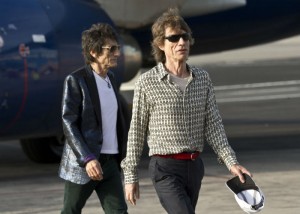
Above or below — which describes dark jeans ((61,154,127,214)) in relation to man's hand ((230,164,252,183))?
below

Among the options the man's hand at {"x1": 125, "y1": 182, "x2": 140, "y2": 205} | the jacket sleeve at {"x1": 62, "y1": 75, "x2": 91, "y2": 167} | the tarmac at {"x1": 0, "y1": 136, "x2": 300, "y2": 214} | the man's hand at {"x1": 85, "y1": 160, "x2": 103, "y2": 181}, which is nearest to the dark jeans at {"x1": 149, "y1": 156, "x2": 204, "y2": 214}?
the man's hand at {"x1": 125, "y1": 182, "x2": 140, "y2": 205}

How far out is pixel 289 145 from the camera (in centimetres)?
1399

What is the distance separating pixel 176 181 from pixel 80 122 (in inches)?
38.0

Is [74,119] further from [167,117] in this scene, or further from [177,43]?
[177,43]

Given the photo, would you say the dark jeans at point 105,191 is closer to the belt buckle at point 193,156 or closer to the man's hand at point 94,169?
the man's hand at point 94,169

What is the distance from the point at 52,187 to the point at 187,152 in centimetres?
489

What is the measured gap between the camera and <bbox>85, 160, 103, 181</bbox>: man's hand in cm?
693

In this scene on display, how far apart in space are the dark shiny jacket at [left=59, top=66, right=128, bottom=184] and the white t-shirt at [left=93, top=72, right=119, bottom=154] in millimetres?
42

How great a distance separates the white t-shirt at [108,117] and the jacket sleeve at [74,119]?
0.15m

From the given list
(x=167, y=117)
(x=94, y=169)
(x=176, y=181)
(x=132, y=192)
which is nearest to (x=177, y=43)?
(x=167, y=117)

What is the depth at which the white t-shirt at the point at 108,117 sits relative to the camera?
7.21m

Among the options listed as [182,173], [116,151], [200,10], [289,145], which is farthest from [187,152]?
[200,10]

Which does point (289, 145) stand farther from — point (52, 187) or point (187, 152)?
point (187, 152)

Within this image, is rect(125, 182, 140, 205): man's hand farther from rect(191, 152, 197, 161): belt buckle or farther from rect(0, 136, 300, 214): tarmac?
rect(0, 136, 300, 214): tarmac
